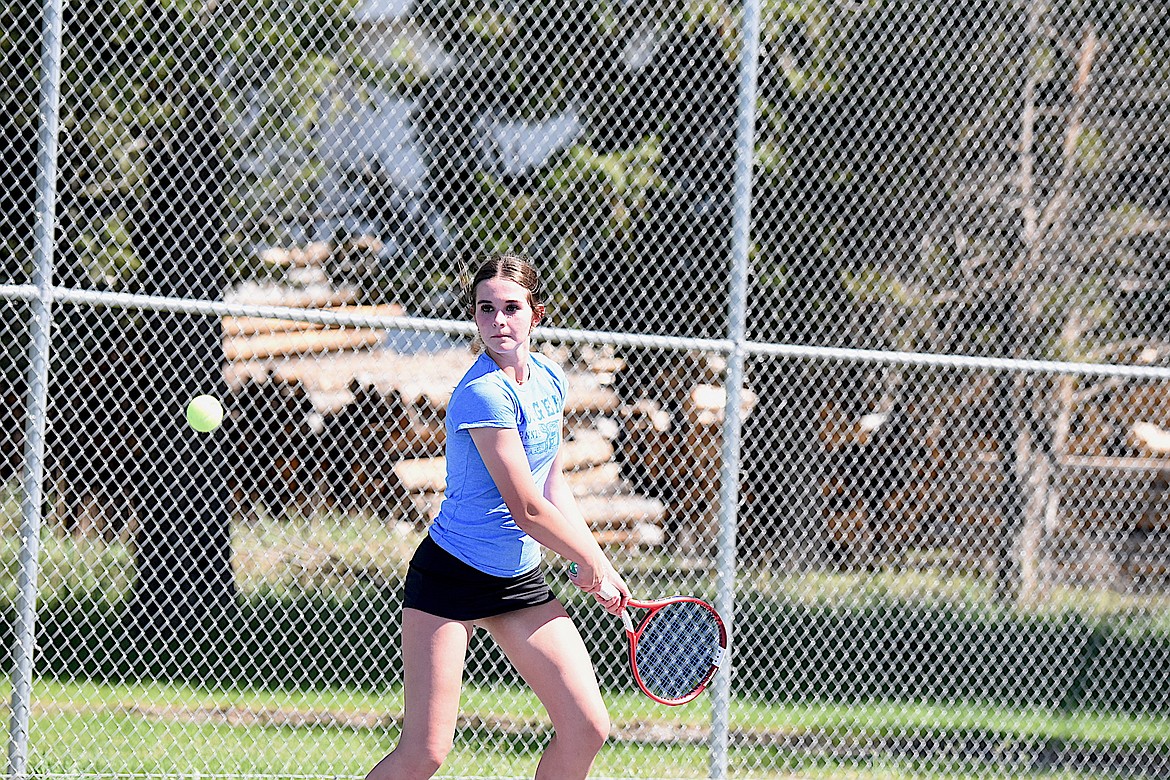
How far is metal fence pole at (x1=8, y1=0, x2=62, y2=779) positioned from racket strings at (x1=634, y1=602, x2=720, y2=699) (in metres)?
2.08

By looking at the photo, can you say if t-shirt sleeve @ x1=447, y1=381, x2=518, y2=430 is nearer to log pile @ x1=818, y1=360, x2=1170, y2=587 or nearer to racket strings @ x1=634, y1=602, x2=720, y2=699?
racket strings @ x1=634, y1=602, x2=720, y2=699

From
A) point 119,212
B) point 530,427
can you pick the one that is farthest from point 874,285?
A: point 530,427

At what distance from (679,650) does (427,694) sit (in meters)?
0.90

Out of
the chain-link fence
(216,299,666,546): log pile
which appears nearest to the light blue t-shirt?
the chain-link fence

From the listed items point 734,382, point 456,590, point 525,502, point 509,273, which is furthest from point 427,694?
point 734,382

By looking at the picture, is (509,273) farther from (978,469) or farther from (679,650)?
(978,469)

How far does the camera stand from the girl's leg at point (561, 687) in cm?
305

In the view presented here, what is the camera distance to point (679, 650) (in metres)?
3.62

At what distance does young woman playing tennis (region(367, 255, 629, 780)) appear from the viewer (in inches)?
117

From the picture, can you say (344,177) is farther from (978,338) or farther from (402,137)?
(978,338)

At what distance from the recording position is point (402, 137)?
729 cm

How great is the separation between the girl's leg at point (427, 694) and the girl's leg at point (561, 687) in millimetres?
132

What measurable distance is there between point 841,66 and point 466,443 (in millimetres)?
5641

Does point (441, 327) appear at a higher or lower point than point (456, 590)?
higher
